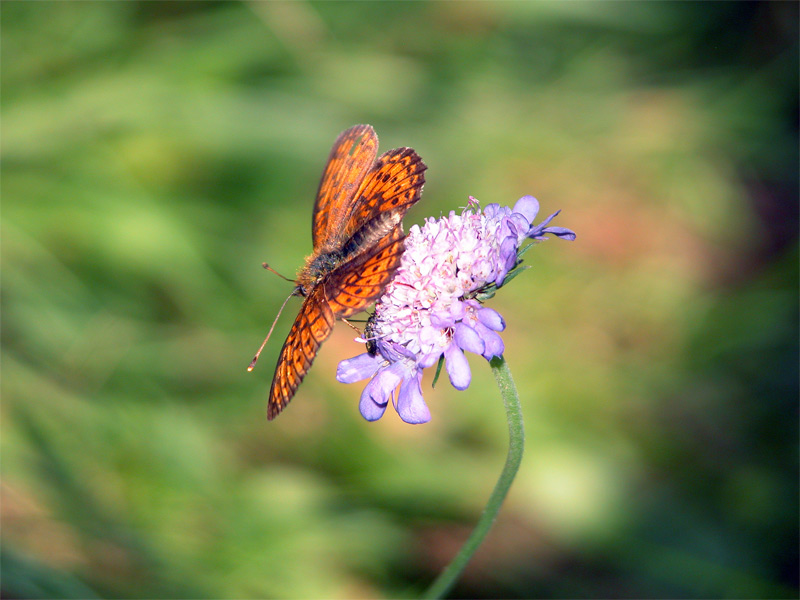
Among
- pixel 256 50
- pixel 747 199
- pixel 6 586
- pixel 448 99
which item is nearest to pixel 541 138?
pixel 448 99

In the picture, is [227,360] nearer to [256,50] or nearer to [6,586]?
[6,586]

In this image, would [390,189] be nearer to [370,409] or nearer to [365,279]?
[365,279]

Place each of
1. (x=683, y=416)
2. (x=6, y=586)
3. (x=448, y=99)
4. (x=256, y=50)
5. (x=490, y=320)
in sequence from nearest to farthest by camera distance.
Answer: (x=490, y=320), (x=6, y=586), (x=683, y=416), (x=256, y=50), (x=448, y=99)

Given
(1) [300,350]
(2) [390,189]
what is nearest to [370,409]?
(1) [300,350]

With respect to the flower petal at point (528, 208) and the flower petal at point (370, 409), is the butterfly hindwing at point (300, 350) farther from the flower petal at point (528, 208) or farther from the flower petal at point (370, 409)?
the flower petal at point (528, 208)

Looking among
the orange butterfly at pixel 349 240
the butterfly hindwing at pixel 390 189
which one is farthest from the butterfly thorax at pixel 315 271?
the butterfly hindwing at pixel 390 189

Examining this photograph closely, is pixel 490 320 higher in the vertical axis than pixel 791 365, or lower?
lower

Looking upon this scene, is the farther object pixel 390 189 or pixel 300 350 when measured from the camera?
pixel 390 189
